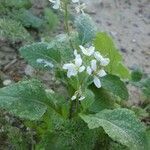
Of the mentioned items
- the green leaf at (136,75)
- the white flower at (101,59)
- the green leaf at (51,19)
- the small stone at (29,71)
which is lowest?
the small stone at (29,71)

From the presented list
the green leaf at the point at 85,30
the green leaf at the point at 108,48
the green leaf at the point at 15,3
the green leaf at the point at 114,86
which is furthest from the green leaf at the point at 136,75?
the green leaf at the point at 15,3

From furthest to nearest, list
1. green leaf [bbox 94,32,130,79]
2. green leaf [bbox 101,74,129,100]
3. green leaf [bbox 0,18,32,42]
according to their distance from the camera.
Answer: green leaf [bbox 0,18,32,42] → green leaf [bbox 94,32,130,79] → green leaf [bbox 101,74,129,100]

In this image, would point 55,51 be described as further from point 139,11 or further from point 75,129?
point 139,11

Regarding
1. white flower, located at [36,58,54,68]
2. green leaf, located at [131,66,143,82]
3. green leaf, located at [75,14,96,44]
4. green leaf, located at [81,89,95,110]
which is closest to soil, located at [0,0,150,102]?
green leaf, located at [131,66,143,82]

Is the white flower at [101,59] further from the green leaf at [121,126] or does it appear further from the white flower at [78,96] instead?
the green leaf at [121,126]

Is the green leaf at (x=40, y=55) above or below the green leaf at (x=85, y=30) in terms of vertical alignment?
below

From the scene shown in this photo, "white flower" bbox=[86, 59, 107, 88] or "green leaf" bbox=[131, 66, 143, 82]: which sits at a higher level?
"white flower" bbox=[86, 59, 107, 88]

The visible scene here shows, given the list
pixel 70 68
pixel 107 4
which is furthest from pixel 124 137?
pixel 107 4

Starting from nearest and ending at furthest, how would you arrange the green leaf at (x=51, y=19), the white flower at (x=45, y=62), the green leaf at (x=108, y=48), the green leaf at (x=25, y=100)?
the green leaf at (x=25, y=100)
the white flower at (x=45, y=62)
the green leaf at (x=108, y=48)
the green leaf at (x=51, y=19)

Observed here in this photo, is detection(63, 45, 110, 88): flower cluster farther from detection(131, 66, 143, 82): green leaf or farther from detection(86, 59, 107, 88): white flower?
detection(131, 66, 143, 82): green leaf
